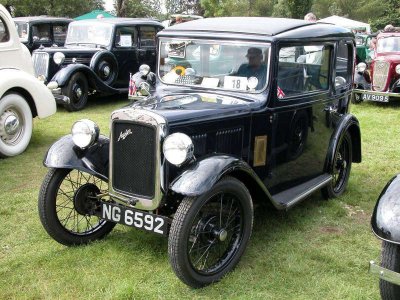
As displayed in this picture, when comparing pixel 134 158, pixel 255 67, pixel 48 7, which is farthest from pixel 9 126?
pixel 48 7

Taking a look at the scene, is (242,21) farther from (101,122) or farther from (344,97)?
(101,122)

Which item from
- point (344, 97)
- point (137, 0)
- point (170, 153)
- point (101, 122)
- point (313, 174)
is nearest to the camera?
point (170, 153)

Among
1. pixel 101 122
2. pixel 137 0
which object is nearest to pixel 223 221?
pixel 101 122

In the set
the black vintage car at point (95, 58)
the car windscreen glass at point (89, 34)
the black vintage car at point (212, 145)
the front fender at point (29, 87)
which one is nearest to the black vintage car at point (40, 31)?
the car windscreen glass at point (89, 34)

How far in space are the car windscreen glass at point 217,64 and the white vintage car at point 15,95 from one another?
283cm

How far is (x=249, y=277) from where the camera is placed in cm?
326

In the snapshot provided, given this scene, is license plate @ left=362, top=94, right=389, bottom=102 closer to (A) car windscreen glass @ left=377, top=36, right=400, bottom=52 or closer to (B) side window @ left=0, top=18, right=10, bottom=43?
(A) car windscreen glass @ left=377, top=36, right=400, bottom=52

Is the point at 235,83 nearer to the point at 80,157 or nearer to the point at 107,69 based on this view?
the point at 80,157

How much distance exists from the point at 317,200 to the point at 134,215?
2271 millimetres

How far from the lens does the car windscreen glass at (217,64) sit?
12.4 feet

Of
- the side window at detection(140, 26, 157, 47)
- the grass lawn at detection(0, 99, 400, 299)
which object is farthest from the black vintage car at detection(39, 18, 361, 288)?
the side window at detection(140, 26, 157, 47)

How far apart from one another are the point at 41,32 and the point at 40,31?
39 mm

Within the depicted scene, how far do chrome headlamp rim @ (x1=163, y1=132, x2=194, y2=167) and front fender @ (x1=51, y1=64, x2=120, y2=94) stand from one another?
665 centimetres

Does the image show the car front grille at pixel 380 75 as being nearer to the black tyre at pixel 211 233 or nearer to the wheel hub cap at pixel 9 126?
the wheel hub cap at pixel 9 126
